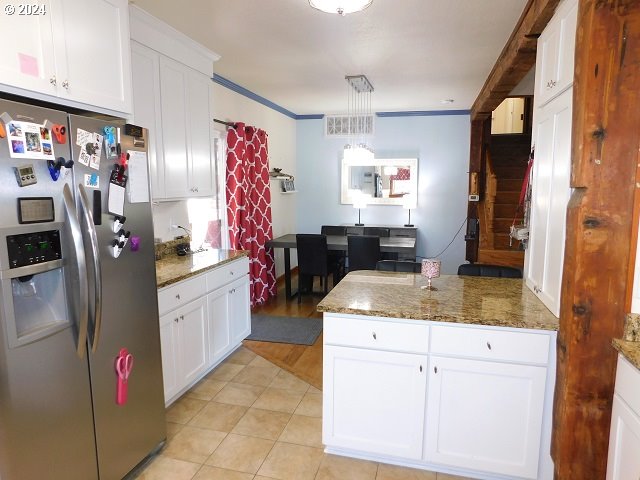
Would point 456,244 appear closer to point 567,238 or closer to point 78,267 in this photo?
point 567,238

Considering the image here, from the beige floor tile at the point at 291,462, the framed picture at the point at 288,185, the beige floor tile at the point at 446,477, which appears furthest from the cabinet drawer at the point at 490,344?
the framed picture at the point at 288,185

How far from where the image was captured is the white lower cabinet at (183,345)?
256 cm

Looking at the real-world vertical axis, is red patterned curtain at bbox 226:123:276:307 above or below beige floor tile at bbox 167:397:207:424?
above

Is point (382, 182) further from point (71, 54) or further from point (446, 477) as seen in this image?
point (71, 54)

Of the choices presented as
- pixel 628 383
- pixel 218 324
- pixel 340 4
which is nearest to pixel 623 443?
pixel 628 383

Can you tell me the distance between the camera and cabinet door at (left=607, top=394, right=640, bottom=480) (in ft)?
4.61

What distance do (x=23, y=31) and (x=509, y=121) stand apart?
7312 millimetres

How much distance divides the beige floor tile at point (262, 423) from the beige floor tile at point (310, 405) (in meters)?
0.11

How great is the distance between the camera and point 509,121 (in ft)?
23.7

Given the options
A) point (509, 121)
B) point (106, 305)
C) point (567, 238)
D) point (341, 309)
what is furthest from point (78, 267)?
point (509, 121)

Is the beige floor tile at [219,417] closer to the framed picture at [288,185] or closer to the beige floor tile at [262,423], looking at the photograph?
the beige floor tile at [262,423]

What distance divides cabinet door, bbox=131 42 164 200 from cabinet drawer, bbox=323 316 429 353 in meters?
1.57

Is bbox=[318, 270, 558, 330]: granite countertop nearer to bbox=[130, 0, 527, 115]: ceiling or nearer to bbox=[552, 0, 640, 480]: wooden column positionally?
bbox=[552, 0, 640, 480]: wooden column

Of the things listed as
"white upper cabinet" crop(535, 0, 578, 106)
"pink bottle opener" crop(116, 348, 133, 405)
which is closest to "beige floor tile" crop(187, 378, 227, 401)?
"pink bottle opener" crop(116, 348, 133, 405)
